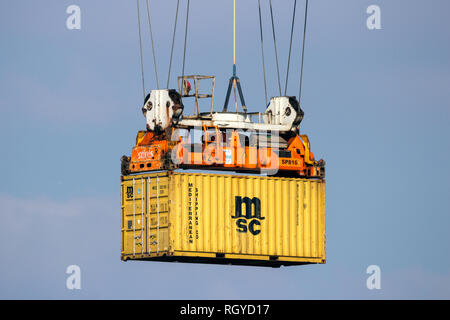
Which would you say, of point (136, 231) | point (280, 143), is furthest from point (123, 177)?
point (280, 143)

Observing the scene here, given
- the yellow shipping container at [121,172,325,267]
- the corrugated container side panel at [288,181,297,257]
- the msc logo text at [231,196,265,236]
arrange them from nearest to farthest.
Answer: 1. the yellow shipping container at [121,172,325,267]
2. the msc logo text at [231,196,265,236]
3. the corrugated container side panel at [288,181,297,257]

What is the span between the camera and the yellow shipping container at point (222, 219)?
291ft

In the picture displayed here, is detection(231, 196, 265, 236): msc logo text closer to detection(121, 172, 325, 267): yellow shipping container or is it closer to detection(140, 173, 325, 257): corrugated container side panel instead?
detection(121, 172, 325, 267): yellow shipping container

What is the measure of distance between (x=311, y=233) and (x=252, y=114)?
278 inches

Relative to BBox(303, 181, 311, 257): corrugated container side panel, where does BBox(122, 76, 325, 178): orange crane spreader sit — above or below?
above

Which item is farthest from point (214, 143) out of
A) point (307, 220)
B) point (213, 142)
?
point (307, 220)

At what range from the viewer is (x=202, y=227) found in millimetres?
89250

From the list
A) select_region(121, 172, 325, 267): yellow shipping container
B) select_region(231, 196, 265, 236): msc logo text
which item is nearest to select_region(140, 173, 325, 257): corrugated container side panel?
select_region(121, 172, 325, 267): yellow shipping container

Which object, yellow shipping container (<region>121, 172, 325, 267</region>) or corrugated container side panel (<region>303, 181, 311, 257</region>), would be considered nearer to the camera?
yellow shipping container (<region>121, 172, 325, 267</region>)

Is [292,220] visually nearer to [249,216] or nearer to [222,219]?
[249,216]

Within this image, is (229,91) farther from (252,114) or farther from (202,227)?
(202,227)

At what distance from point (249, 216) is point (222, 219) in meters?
1.69

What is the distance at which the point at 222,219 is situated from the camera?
89.9m

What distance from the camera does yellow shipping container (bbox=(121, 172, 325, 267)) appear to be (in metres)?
88.6
